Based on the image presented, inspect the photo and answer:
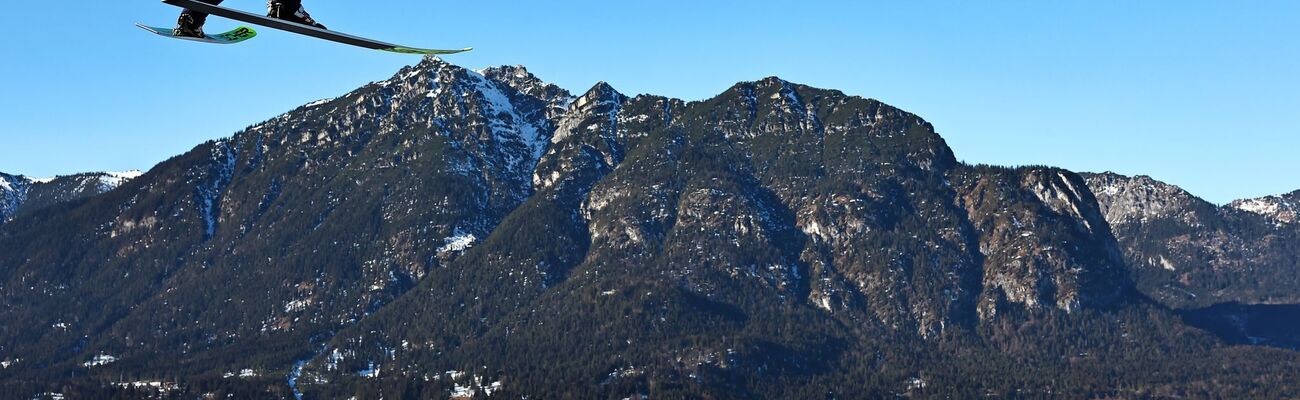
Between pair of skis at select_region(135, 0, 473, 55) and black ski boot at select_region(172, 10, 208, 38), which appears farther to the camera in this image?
black ski boot at select_region(172, 10, 208, 38)

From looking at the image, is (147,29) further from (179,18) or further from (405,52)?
(405,52)

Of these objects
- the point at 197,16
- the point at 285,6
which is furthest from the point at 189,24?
the point at 285,6

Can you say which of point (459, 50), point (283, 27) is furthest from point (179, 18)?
point (459, 50)

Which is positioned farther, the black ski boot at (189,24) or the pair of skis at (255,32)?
the black ski boot at (189,24)

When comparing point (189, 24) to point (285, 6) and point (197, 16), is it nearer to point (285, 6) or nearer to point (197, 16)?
point (197, 16)
